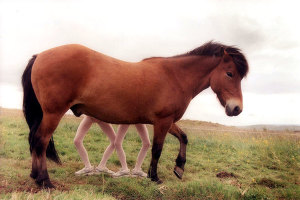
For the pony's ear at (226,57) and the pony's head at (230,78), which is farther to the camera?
the pony's ear at (226,57)

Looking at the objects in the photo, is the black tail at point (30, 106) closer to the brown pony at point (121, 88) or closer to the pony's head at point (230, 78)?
the brown pony at point (121, 88)

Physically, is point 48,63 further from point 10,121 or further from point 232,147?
A: point 10,121

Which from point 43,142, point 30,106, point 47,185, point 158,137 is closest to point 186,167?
point 158,137

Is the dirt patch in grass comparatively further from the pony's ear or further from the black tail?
the black tail

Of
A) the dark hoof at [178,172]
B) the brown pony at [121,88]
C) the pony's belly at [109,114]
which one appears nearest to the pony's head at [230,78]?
the brown pony at [121,88]

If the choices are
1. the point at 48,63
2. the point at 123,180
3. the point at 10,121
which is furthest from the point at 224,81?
the point at 10,121

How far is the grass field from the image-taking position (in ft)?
13.7

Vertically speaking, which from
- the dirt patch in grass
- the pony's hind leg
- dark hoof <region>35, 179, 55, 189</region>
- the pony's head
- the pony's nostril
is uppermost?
the pony's head

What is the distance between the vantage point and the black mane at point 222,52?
4.78 metres

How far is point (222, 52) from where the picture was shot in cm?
493

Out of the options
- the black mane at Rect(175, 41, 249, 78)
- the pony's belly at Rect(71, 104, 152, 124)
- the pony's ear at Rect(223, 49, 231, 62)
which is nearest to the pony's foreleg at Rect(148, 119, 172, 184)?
the pony's belly at Rect(71, 104, 152, 124)

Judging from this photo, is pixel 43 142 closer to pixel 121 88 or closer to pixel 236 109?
pixel 121 88

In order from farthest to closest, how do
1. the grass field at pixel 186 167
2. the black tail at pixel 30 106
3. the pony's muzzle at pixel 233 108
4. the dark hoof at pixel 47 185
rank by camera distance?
1. the pony's muzzle at pixel 233 108
2. the black tail at pixel 30 106
3. the grass field at pixel 186 167
4. the dark hoof at pixel 47 185

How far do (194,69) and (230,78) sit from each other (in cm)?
65
